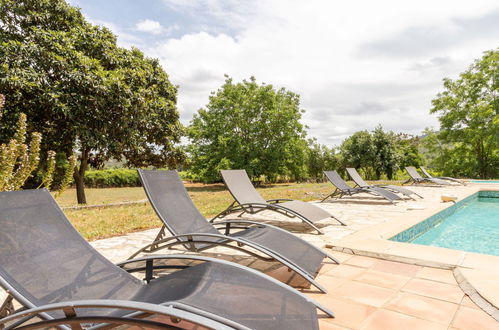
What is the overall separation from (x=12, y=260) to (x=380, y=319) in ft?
7.63

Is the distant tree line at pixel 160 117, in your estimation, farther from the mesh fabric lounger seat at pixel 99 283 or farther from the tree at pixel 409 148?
the mesh fabric lounger seat at pixel 99 283

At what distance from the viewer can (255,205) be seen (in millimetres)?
5199

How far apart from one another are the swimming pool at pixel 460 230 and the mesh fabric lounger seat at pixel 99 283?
342cm

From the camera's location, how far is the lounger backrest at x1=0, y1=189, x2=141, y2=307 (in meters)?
1.56

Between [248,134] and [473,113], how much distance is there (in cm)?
1835

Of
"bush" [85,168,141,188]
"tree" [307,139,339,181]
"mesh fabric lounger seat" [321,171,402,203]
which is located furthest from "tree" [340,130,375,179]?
"bush" [85,168,141,188]

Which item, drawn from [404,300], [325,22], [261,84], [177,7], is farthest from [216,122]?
[404,300]

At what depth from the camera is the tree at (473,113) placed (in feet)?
76.6

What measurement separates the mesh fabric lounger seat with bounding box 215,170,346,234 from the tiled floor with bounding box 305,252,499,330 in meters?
1.31

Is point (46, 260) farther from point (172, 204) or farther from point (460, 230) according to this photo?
point (460, 230)

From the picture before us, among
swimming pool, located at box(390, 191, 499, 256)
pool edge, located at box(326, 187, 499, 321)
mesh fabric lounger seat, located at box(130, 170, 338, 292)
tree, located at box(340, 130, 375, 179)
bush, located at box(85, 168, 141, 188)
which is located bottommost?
swimming pool, located at box(390, 191, 499, 256)

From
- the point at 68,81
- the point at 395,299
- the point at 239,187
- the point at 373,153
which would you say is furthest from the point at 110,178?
the point at 395,299

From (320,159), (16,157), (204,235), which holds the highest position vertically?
(320,159)

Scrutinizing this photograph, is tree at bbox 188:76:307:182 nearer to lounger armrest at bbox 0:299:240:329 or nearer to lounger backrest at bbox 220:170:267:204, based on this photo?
lounger backrest at bbox 220:170:267:204
